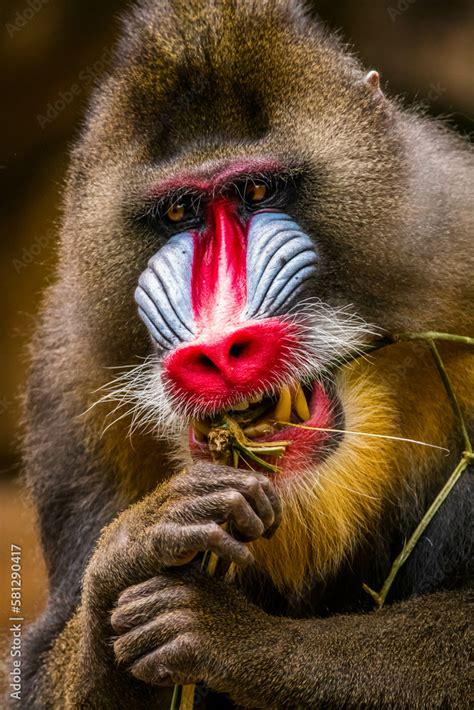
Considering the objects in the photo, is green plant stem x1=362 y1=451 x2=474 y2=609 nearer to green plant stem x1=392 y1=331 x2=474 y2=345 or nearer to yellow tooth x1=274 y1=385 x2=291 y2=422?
green plant stem x1=392 y1=331 x2=474 y2=345

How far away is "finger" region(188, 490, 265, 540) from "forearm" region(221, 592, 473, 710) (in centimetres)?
36

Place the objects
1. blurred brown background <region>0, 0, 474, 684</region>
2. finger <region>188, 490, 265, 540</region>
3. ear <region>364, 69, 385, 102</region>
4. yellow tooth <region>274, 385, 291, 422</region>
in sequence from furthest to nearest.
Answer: blurred brown background <region>0, 0, 474, 684</region>
ear <region>364, 69, 385, 102</region>
yellow tooth <region>274, 385, 291, 422</region>
finger <region>188, 490, 265, 540</region>

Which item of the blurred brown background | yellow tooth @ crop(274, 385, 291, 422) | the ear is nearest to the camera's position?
yellow tooth @ crop(274, 385, 291, 422)

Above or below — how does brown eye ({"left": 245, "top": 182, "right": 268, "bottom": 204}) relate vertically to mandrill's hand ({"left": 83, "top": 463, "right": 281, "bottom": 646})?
above

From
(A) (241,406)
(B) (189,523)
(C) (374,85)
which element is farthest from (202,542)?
(C) (374,85)

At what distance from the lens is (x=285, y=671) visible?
9.05 ft

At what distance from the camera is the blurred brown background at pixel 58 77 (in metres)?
5.95

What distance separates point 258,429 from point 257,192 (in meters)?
0.71

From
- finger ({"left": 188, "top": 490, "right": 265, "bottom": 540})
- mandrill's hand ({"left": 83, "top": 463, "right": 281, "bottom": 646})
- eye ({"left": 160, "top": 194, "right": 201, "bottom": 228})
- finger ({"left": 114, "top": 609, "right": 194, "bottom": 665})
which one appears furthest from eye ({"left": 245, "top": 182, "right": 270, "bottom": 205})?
finger ({"left": 114, "top": 609, "right": 194, "bottom": 665})

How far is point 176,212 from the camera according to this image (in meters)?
3.23

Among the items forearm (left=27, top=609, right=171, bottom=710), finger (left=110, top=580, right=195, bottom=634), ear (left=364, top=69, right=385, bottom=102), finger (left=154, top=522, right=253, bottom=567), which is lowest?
forearm (left=27, top=609, right=171, bottom=710)

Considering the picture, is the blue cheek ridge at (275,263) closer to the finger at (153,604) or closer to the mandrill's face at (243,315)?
the mandrill's face at (243,315)

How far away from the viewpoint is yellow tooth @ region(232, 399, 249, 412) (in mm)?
2815

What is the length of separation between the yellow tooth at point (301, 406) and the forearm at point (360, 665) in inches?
21.5
